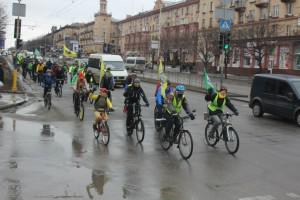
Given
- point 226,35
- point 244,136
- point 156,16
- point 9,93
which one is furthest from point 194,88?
point 156,16

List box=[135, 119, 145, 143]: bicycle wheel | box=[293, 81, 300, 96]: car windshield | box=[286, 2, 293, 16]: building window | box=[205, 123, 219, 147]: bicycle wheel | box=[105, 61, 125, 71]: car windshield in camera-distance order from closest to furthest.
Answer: box=[205, 123, 219, 147]: bicycle wheel, box=[135, 119, 145, 143]: bicycle wheel, box=[293, 81, 300, 96]: car windshield, box=[105, 61, 125, 71]: car windshield, box=[286, 2, 293, 16]: building window

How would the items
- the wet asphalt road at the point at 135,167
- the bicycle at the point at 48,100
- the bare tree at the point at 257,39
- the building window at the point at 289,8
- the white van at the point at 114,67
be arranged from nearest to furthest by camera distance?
the wet asphalt road at the point at 135,167
the bicycle at the point at 48,100
the white van at the point at 114,67
the bare tree at the point at 257,39
the building window at the point at 289,8

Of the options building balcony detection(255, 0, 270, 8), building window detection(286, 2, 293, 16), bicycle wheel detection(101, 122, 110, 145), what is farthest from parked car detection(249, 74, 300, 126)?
building balcony detection(255, 0, 270, 8)

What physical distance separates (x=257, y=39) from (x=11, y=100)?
38.6 metres

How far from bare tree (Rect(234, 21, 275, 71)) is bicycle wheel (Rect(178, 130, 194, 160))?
45.0 m

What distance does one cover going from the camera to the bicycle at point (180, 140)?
10.3 meters

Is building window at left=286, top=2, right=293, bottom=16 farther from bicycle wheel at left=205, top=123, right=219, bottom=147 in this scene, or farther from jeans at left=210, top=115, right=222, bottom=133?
jeans at left=210, top=115, right=222, bottom=133

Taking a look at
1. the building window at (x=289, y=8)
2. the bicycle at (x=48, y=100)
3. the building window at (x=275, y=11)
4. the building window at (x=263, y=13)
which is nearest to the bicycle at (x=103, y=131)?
the bicycle at (x=48, y=100)

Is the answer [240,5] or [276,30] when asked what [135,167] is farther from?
[240,5]

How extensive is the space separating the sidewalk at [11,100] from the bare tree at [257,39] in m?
35.9

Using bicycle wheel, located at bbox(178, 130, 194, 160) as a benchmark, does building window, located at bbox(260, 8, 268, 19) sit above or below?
above

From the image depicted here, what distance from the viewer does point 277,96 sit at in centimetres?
1806

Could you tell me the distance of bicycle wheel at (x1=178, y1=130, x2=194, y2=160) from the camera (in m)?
10.3

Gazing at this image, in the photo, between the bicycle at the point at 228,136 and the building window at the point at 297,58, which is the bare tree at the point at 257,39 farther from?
the bicycle at the point at 228,136
